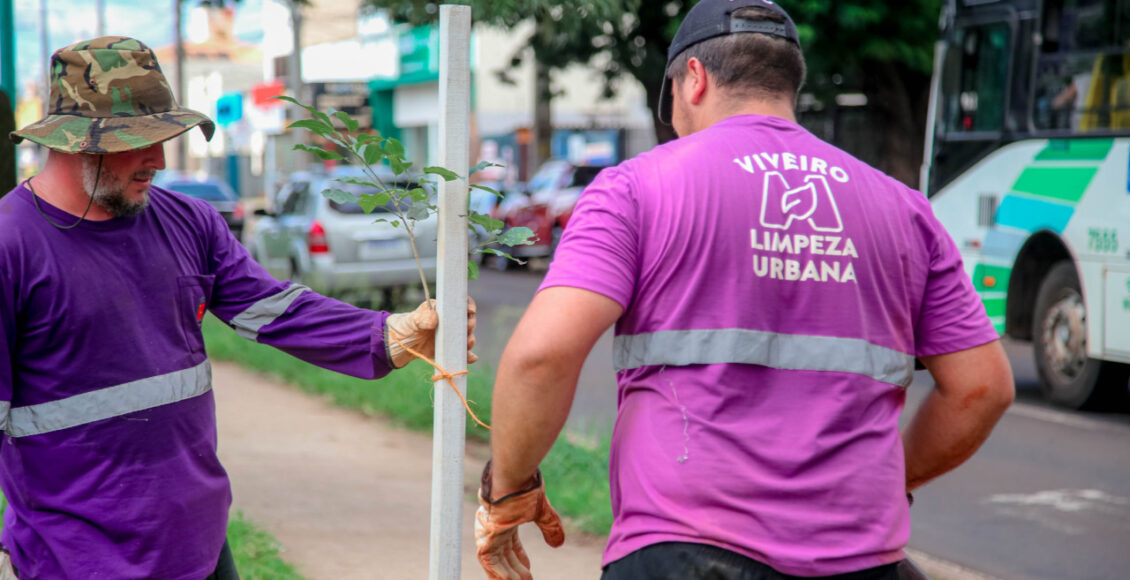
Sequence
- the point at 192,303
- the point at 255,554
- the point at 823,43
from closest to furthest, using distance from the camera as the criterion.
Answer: the point at 192,303, the point at 255,554, the point at 823,43

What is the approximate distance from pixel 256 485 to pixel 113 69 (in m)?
3.79

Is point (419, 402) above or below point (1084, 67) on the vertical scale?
below

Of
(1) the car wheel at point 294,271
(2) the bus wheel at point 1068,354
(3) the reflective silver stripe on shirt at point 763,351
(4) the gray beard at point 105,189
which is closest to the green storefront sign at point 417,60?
(1) the car wheel at point 294,271

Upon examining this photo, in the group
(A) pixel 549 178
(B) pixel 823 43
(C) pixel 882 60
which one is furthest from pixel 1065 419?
(A) pixel 549 178

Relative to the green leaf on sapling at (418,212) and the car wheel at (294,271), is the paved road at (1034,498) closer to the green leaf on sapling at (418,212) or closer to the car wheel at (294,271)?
the green leaf on sapling at (418,212)

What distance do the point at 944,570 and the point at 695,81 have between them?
11.8 ft

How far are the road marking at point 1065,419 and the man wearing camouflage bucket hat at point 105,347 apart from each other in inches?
279

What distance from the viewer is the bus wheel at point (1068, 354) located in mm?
9188

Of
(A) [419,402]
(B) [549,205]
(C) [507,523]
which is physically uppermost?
(C) [507,523]

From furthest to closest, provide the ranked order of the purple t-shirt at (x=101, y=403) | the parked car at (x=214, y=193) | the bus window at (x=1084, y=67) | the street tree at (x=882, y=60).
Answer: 1. the parked car at (x=214, y=193)
2. the street tree at (x=882, y=60)
3. the bus window at (x=1084, y=67)
4. the purple t-shirt at (x=101, y=403)

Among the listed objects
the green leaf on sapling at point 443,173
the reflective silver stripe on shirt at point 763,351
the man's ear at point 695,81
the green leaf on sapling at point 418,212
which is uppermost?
the man's ear at point 695,81

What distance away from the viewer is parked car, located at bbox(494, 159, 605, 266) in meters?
20.9

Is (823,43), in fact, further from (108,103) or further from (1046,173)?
(108,103)

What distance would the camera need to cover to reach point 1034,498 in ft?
22.2
